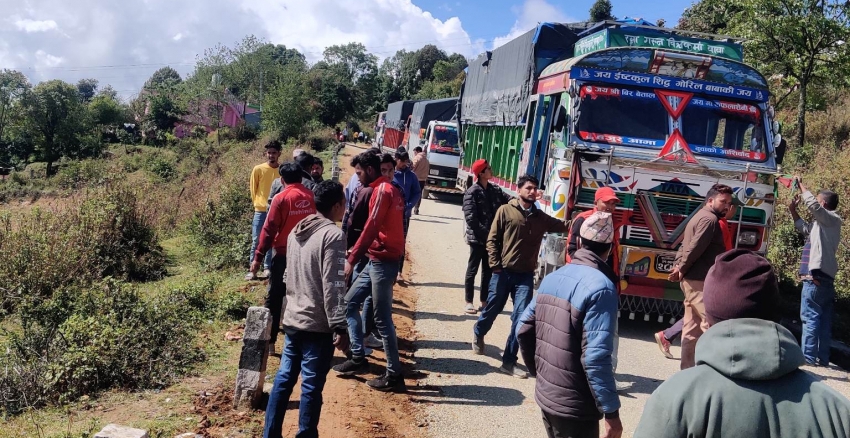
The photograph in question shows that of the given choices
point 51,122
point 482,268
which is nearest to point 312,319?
point 482,268

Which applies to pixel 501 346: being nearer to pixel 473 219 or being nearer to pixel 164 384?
pixel 473 219

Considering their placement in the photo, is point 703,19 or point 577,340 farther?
point 703,19

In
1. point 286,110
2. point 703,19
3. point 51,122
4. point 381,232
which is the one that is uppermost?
point 703,19

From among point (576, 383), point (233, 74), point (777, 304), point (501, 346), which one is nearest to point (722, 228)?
point (501, 346)

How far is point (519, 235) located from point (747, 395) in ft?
15.0

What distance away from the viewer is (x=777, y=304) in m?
2.11

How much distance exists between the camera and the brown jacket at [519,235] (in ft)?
21.2

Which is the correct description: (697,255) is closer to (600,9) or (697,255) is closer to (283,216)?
(283,216)

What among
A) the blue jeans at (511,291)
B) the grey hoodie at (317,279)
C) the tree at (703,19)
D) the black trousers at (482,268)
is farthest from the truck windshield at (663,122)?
the tree at (703,19)

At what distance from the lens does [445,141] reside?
832 inches

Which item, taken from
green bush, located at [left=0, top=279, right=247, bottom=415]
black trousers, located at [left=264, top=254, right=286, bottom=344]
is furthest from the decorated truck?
green bush, located at [left=0, top=279, right=247, bottom=415]

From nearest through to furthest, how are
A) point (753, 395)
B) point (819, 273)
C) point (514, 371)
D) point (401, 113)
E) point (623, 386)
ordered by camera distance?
point (753, 395) → point (623, 386) → point (514, 371) → point (819, 273) → point (401, 113)

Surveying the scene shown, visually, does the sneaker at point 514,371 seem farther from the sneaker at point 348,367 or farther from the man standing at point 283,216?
the man standing at point 283,216

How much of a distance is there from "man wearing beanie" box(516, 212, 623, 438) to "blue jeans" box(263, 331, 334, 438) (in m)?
1.57
